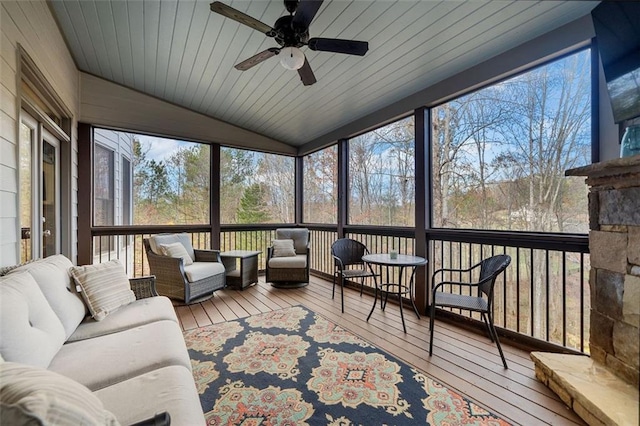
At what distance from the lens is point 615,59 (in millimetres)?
1803

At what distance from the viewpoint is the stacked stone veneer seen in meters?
1.61

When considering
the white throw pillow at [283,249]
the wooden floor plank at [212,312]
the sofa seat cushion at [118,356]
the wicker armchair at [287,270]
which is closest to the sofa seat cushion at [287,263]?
the wicker armchair at [287,270]

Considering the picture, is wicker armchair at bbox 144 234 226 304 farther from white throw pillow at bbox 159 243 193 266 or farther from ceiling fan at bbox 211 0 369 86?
ceiling fan at bbox 211 0 369 86

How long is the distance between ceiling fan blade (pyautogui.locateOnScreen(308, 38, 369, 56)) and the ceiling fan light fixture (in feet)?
0.38

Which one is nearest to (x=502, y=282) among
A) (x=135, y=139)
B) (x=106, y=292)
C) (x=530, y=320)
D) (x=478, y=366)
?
(x=530, y=320)

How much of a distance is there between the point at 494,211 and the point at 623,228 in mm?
1129

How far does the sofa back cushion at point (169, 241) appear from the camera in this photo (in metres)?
3.72

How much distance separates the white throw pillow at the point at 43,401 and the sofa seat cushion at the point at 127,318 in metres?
1.19

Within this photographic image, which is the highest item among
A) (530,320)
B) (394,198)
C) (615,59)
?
(615,59)

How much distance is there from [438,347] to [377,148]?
293 centimetres

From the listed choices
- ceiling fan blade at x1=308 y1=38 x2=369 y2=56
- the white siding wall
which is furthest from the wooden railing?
the white siding wall

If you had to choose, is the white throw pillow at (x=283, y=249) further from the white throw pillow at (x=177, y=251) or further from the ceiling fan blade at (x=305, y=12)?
the ceiling fan blade at (x=305, y=12)

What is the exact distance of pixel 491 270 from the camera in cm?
237

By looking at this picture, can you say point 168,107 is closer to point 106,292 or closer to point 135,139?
point 135,139
